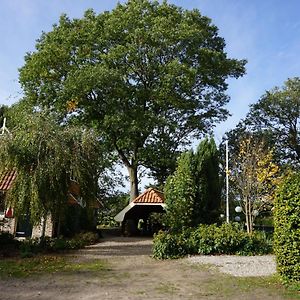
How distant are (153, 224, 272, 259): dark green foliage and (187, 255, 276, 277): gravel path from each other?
0.62 m

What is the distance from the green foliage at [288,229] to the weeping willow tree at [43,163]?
862 centimetres

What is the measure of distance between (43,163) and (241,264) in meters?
8.20

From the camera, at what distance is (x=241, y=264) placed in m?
12.6

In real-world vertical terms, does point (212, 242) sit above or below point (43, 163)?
below

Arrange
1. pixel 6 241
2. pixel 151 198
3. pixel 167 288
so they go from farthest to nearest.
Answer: pixel 151 198 → pixel 6 241 → pixel 167 288

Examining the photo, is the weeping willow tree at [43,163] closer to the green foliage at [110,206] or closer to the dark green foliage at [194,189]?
the dark green foliage at [194,189]

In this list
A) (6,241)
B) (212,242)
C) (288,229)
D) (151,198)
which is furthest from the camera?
(151,198)

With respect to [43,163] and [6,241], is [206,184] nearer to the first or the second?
[43,163]

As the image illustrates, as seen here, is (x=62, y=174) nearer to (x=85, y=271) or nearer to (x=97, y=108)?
(x=85, y=271)

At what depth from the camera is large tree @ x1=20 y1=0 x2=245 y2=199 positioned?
25094 millimetres

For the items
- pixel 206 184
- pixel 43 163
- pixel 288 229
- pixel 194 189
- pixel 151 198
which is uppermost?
pixel 43 163

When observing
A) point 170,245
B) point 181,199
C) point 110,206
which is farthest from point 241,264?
point 110,206

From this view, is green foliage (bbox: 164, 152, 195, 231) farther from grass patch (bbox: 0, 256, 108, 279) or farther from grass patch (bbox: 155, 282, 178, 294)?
grass patch (bbox: 155, 282, 178, 294)

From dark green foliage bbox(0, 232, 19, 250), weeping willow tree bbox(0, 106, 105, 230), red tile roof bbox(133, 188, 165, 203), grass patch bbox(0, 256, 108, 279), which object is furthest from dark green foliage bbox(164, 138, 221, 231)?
red tile roof bbox(133, 188, 165, 203)
